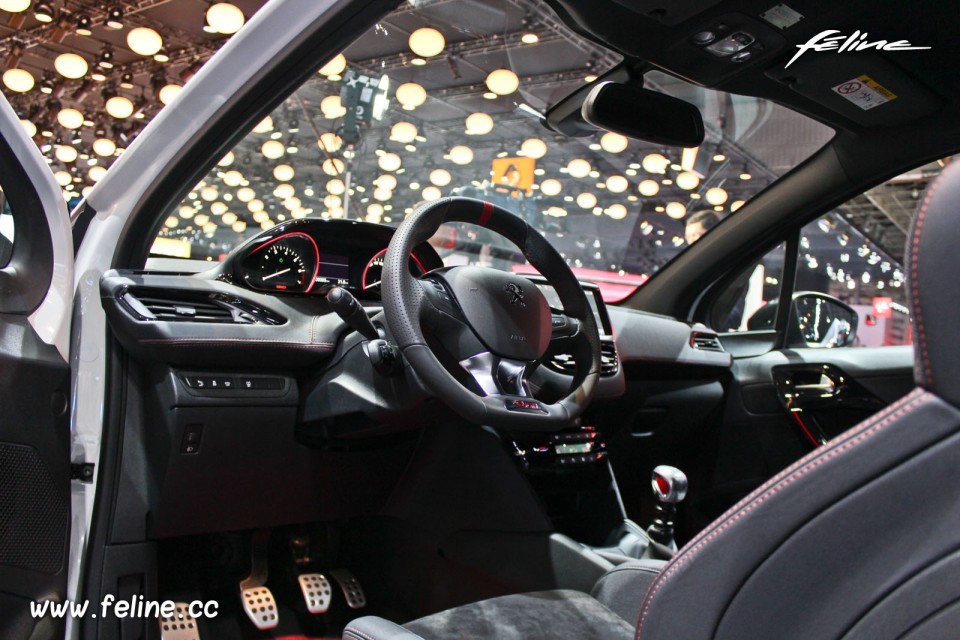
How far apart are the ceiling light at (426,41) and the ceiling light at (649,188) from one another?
3350mm

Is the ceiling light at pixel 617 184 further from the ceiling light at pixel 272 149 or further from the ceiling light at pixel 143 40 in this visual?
the ceiling light at pixel 143 40

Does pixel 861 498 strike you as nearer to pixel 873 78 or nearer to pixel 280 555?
pixel 873 78

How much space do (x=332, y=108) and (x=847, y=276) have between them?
3.72 meters

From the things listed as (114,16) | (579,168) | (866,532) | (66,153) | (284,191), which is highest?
(866,532)

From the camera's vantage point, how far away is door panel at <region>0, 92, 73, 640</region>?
1612 mm

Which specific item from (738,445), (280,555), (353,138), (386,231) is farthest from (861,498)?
(353,138)

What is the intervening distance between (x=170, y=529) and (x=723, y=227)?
7.03 feet

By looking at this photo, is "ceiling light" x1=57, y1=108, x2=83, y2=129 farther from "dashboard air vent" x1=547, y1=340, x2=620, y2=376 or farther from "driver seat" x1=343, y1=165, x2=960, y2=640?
"driver seat" x1=343, y1=165, x2=960, y2=640

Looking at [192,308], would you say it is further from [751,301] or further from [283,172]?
[283,172]

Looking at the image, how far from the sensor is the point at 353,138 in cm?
412

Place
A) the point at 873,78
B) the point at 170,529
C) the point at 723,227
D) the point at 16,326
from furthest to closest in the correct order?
the point at 723,227 < the point at 873,78 < the point at 170,529 < the point at 16,326

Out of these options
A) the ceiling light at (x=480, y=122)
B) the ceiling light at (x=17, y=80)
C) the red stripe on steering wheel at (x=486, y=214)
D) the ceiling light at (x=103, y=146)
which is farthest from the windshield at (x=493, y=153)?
the ceiling light at (x=103, y=146)

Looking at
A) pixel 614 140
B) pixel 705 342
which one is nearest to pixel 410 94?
pixel 614 140

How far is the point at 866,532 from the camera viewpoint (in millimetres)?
658
